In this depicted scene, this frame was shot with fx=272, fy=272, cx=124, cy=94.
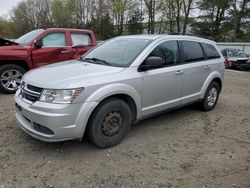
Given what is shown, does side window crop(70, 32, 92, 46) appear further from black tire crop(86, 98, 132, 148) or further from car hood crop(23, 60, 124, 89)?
black tire crop(86, 98, 132, 148)

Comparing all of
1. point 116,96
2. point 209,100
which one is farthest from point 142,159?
point 209,100

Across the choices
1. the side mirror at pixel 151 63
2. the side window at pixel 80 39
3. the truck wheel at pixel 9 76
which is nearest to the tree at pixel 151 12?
the side window at pixel 80 39

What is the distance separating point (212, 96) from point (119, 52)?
8.64 feet

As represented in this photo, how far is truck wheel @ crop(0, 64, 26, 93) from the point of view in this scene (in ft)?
22.6

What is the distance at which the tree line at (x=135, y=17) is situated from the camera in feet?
119

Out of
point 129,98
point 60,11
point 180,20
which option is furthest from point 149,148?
point 60,11

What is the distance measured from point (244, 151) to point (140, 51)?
2.25m

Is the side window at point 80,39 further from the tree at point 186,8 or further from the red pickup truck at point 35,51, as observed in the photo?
the tree at point 186,8

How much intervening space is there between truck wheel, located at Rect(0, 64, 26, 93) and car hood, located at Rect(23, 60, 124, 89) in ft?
10.2

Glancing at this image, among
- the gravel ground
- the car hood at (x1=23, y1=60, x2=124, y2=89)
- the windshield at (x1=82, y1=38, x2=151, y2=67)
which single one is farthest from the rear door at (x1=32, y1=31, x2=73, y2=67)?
the car hood at (x1=23, y1=60, x2=124, y2=89)

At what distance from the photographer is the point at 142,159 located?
3771mm

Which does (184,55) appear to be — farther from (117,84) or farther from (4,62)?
(4,62)

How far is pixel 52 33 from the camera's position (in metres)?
7.75

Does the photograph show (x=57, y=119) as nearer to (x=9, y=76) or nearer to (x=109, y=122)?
(x=109, y=122)
